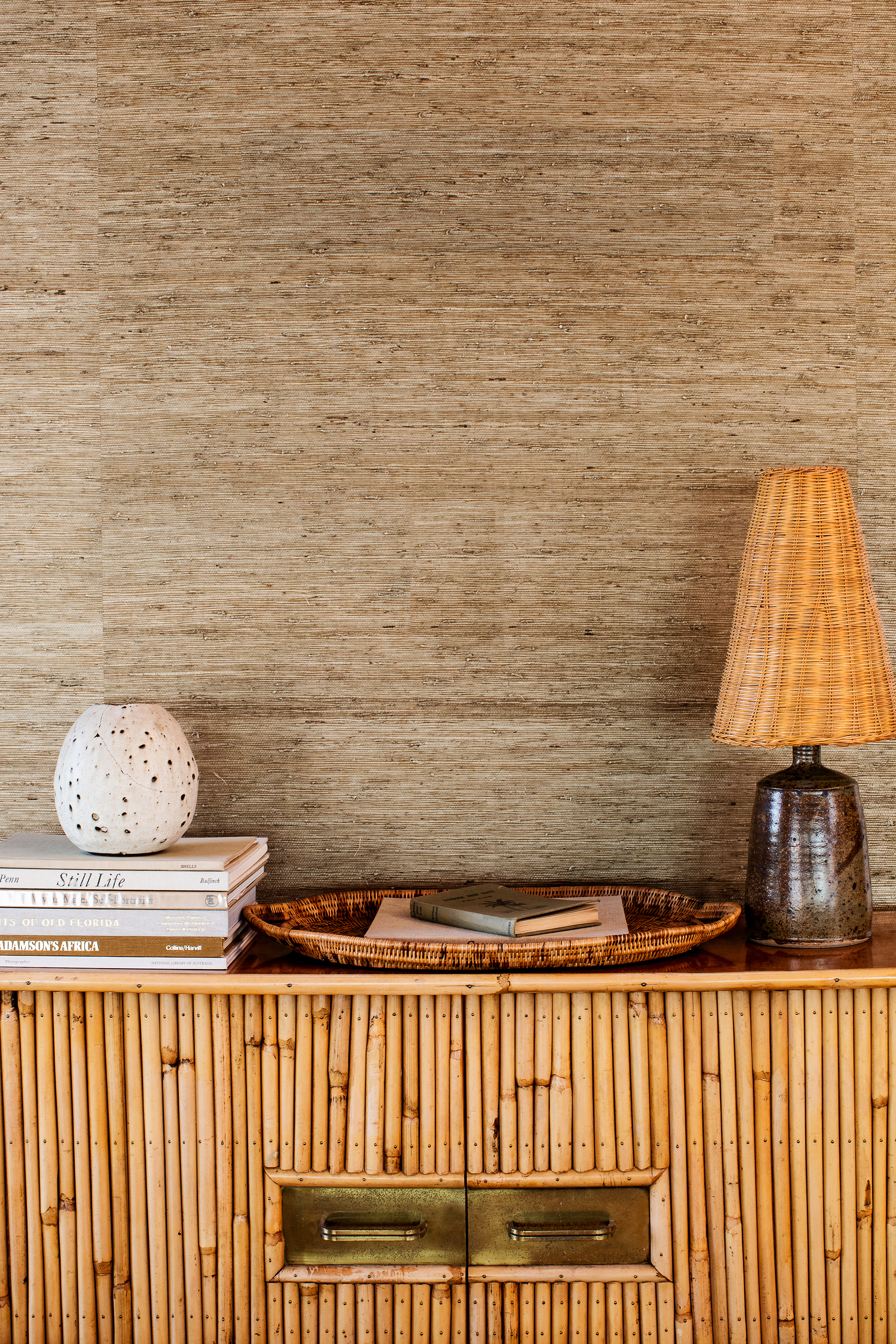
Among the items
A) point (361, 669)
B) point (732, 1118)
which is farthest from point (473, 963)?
point (361, 669)

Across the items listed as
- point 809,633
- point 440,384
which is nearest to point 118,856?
point 440,384

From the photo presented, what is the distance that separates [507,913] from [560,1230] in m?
0.37

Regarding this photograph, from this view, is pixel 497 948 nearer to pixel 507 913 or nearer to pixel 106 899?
pixel 507 913

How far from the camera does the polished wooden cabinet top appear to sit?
115cm

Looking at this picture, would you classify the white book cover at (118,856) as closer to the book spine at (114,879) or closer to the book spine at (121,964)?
the book spine at (114,879)

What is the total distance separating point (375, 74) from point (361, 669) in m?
0.89

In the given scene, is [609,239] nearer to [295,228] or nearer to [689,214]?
[689,214]

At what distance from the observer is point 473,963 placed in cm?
116

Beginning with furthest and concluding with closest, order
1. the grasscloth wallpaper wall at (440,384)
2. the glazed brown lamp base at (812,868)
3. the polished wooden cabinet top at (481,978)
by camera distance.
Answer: the grasscloth wallpaper wall at (440,384) → the glazed brown lamp base at (812,868) → the polished wooden cabinet top at (481,978)

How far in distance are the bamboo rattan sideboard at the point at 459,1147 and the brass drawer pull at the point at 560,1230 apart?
0.04 m

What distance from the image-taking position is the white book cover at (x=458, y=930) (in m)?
1.17

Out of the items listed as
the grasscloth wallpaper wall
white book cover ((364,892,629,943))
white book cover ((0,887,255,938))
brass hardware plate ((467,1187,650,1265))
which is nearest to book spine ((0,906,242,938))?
white book cover ((0,887,255,938))

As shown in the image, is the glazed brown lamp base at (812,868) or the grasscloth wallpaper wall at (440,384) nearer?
the glazed brown lamp base at (812,868)

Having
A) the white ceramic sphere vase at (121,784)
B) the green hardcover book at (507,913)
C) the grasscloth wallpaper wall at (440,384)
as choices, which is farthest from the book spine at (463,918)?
the white ceramic sphere vase at (121,784)
